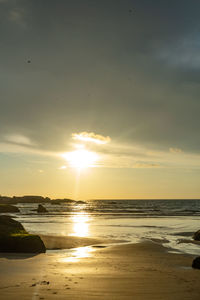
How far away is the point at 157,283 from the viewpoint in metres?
8.45

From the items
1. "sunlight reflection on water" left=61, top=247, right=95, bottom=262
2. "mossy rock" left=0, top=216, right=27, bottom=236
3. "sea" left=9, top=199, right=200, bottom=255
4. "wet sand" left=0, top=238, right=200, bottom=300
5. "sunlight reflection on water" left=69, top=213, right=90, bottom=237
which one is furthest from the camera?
"sunlight reflection on water" left=69, top=213, right=90, bottom=237

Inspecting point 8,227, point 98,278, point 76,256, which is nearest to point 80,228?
point 8,227

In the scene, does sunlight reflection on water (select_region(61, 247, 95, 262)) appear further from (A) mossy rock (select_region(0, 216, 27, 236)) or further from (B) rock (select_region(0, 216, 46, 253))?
(A) mossy rock (select_region(0, 216, 27, 236))

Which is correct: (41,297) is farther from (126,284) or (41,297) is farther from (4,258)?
(4,258)

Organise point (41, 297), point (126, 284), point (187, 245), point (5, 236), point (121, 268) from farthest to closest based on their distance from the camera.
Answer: point (187, 245) → point (5, 236) → point (121, 268) → point (126, 284) → point (41, 297)

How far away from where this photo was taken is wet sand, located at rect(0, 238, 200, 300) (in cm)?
719

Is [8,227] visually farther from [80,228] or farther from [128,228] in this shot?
[128,228]

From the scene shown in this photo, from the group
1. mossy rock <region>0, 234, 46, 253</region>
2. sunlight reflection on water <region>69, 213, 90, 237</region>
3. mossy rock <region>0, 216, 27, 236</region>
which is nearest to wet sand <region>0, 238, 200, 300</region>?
mossy rock <region>0, 234, 46, 253</region>

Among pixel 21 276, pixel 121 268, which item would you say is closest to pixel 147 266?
pixel 121 268

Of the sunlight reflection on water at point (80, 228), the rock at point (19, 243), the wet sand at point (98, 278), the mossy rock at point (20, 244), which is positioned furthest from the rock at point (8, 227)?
the sunlight reflection on water at point (80, 228)

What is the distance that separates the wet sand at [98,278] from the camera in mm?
7188

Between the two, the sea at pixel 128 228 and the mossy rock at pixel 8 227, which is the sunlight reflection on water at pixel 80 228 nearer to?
the sea at pixel 128 228

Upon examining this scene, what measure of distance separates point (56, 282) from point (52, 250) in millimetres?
7963

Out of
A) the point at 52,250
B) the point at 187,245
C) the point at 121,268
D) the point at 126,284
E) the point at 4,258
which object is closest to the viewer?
the point at 126,284
